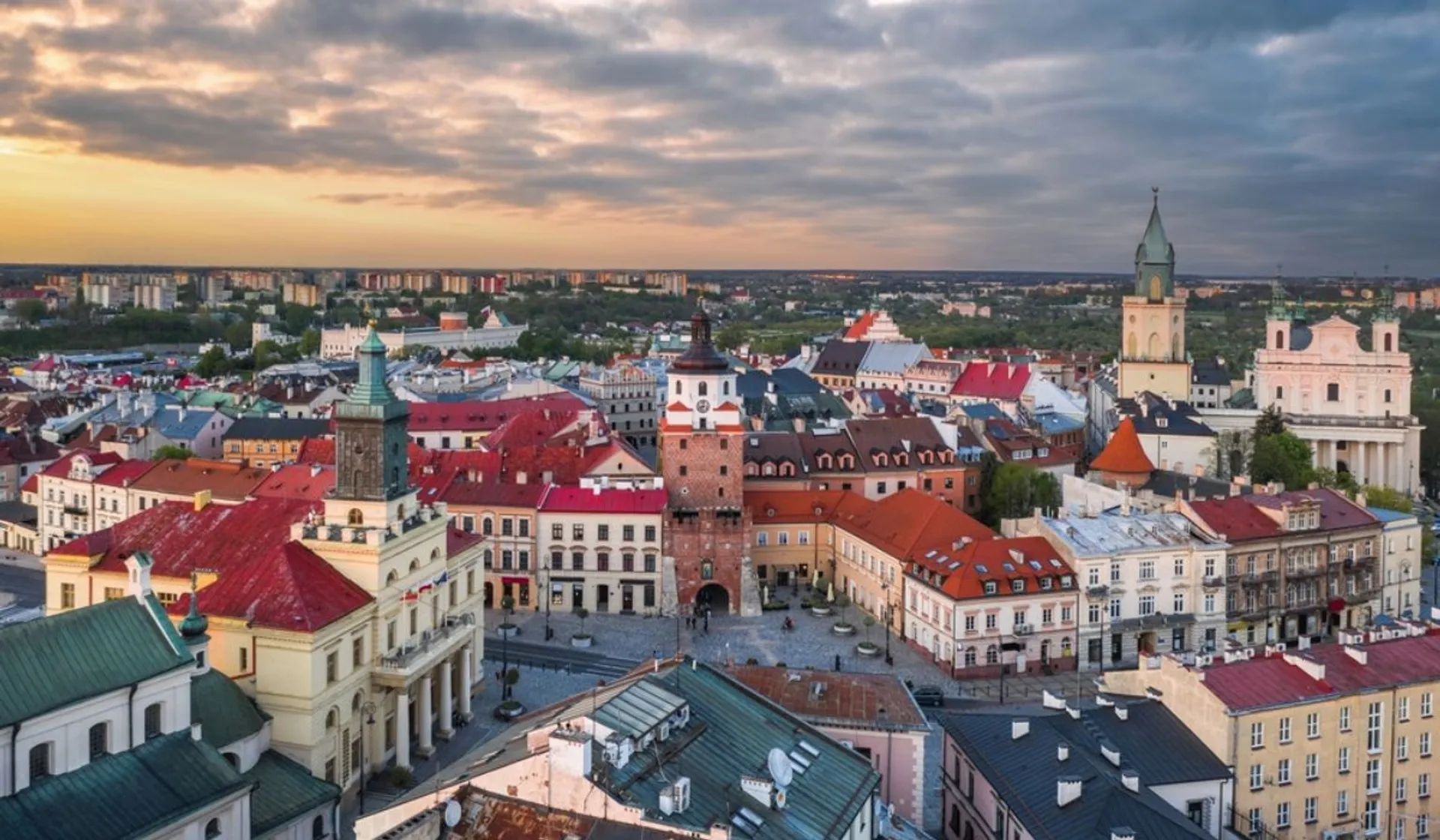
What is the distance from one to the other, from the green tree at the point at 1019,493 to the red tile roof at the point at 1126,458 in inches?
142

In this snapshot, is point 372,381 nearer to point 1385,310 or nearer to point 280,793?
point 280,793

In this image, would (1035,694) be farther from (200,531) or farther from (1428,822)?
(200,531)

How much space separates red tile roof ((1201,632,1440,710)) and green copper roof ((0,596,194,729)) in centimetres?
3000

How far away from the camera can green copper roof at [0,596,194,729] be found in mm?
30203

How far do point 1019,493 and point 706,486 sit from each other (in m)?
21.9

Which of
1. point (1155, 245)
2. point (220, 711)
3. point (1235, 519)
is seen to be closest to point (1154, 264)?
point (1155, 245)

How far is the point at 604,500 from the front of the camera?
232 feet

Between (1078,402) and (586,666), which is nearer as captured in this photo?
(586,666)

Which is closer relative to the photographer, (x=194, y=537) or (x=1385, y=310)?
(x=194, y=537)

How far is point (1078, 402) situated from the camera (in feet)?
396

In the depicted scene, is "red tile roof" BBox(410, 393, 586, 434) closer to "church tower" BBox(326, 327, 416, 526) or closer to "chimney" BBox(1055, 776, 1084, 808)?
"church tower" BBox(326, 327, 416, 526)

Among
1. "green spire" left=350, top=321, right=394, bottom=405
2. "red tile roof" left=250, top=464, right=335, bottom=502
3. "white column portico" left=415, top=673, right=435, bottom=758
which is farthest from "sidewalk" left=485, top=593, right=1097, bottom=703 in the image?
"green spire" left=350, top=321, right=394, bottom=405

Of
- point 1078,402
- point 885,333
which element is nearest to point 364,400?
point 1078,402

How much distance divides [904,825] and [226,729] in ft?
63.9
